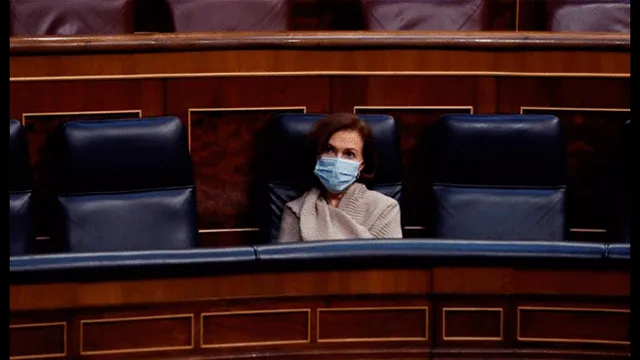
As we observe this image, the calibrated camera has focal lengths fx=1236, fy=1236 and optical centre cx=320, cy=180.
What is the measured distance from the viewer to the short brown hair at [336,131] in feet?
4.89

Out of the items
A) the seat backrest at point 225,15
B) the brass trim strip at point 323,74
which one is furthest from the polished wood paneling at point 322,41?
the seat backrest at point 225,15

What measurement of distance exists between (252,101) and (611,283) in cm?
62

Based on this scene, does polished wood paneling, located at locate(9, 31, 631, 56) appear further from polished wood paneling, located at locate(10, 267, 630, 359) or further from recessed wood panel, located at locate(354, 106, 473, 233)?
polished wood paneling, located at locate(10, 267, 630, 359)

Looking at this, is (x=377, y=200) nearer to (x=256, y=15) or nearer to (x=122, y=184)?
(x=122, y=184)

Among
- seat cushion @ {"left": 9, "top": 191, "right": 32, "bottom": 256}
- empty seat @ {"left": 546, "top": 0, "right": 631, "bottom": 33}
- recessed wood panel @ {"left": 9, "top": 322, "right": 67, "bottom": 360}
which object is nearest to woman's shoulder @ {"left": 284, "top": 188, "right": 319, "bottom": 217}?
seat cushion @ {"left": 9, "top": 191, "right": 32, "bottom": 256}

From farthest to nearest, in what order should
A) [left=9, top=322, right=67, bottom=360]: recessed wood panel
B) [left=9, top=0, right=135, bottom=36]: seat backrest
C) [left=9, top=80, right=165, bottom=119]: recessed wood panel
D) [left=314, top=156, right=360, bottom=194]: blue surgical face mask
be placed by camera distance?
[left=9, top=0, right=135, bottom=36]: seat backrest → [left=9, top=80, right=165, bottom=119]: recessed wood panel → [left=314, top=156, right=360, bottom=194]: blue surgical face mask → [left=9, top=322, right=67, bottom=360]: recessed wood panel

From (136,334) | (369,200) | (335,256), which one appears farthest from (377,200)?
(136,334)

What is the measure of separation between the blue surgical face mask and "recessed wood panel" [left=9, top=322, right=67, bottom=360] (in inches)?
18.0

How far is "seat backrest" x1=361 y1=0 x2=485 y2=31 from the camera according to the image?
1.97 meters

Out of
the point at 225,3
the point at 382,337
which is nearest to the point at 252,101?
the point at 225,3

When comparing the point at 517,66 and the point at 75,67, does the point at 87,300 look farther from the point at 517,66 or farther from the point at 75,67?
the point at 517,66

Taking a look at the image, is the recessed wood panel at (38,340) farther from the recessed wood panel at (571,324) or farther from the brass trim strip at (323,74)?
the brass trim strip at (323,74)

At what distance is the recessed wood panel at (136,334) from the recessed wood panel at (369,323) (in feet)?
0.43

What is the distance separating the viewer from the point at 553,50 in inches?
65.6
